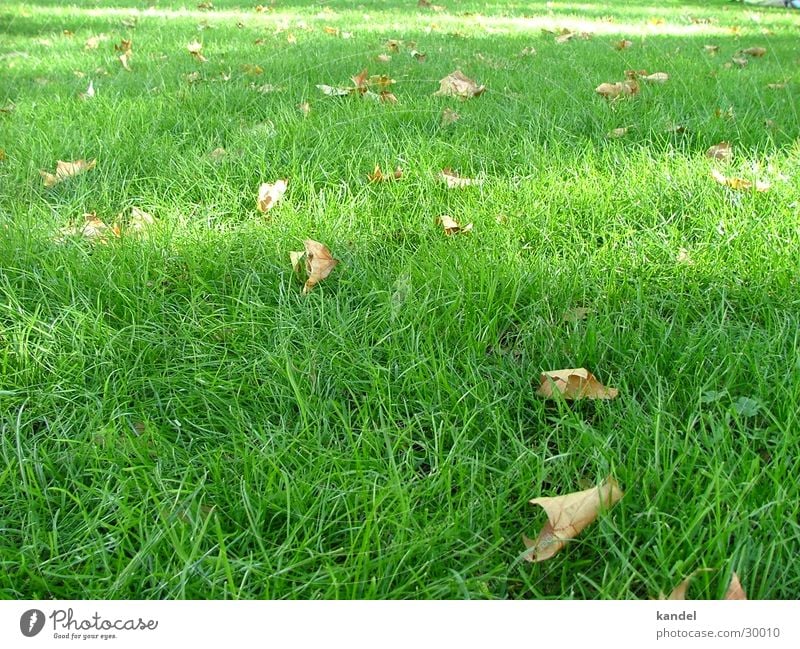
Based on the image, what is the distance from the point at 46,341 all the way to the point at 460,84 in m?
2.28

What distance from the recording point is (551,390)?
1.32 m

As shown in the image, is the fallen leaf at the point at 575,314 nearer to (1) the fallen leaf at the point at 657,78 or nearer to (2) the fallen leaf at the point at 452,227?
(2) the fallen leaf at the point at 452,227

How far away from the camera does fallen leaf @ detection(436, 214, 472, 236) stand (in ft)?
6.26

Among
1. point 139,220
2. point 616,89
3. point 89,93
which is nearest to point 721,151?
point 616,89

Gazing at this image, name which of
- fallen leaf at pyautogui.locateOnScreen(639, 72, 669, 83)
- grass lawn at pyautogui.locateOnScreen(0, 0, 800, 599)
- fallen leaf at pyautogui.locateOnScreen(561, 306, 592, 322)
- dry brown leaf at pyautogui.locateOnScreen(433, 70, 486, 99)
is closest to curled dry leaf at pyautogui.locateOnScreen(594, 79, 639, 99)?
grass lawn at pyautogui.locateOnScreen(0, 0, 800, 599)

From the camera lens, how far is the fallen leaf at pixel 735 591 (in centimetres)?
95

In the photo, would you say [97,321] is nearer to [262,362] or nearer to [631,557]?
[262,362]

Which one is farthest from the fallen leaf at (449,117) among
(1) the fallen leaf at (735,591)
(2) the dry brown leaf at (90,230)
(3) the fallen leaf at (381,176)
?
(1) the fallen leaf at (735,591)

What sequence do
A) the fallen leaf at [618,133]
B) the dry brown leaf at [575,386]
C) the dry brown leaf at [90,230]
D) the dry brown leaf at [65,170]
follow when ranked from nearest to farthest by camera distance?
the dry brown leaf at [575,386]
the dry brown leaf at [90,230]
the dry brown leaf at [65,170]
the fallen leaf at [618,133]
